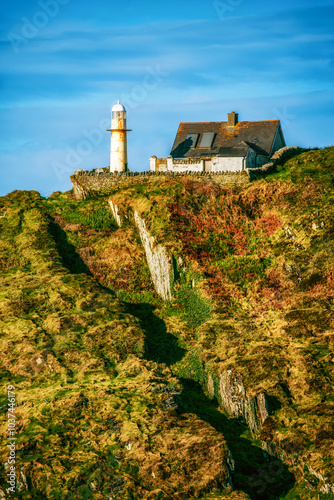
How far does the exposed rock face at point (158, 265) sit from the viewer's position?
168ft

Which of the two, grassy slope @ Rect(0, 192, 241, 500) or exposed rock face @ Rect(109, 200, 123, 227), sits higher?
exposed rock face @ Rect(109, 200, 123, 227)

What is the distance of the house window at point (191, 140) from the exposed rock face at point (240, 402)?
32176 millimetres

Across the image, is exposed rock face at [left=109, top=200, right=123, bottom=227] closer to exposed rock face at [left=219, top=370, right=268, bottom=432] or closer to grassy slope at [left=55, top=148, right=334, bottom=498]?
grassy slope at [left=55, top=148, right=334, bottom=498]

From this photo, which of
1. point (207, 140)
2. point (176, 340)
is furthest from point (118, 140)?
point (176, 340)

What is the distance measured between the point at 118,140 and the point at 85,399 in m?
32.9

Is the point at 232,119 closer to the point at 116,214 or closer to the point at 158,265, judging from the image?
the point at 116,214

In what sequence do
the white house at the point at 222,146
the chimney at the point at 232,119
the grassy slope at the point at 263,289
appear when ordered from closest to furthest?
the grassy slope at the point at 263,289 < the white house at the point at 222,146 < the chimney at the point at 232,119

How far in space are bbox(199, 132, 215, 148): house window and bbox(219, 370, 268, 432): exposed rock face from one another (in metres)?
31.4

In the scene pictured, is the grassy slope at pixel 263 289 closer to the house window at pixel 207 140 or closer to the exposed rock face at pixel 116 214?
the exposed rock face at pixel 116 214

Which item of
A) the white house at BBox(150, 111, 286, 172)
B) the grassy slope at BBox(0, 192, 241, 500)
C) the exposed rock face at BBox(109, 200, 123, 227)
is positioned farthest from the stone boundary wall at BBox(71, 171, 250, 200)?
the grassy slope at BBox(0, 192, 241, 500)

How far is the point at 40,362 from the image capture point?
41438 millimetres

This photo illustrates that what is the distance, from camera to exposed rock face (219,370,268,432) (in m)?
37.9

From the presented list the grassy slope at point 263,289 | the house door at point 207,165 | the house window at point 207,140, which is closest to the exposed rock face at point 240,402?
the grassy slope at point 263,289

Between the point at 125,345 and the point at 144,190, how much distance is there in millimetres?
20848
